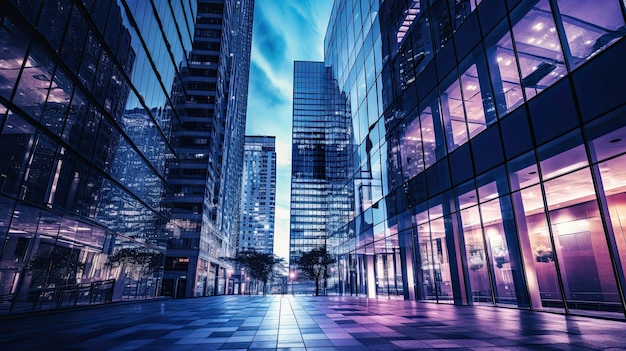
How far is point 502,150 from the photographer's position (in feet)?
45.6

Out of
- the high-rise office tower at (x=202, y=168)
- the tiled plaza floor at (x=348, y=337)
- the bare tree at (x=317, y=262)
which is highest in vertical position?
the high-rise office tower at (x=202, y=168)

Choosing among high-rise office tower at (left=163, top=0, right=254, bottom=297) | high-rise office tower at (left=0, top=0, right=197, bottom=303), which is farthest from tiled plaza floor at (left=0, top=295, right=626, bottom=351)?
high-rise office tower at (left=163, top=0, right=254, bottom=297)

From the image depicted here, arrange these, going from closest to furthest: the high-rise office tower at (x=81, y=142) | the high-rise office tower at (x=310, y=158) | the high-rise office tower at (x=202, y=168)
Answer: the high-rise office tower at (x=81, y=142), the high-rise office tower at (x=202, y=168), the high-rise office tower at (x=310, y=158)

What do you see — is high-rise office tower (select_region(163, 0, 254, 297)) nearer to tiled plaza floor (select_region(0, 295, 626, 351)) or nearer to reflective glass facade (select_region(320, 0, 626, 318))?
reflective glass facade (select_region(320, 0, 626, 318))

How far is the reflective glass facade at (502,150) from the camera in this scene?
10836mm

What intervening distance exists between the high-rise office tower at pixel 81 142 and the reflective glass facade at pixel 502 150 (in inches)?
794

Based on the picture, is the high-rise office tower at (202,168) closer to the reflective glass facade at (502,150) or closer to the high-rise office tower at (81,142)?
the high-rise office tower at (81,142)

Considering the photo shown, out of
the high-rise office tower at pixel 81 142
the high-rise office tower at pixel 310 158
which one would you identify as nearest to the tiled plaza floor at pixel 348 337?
the high-rise office tower at pixel 81 142

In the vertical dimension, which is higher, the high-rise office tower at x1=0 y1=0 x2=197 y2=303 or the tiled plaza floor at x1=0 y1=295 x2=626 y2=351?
the high-rise office tower at x1=0 y1=0 x2=197 y2=303

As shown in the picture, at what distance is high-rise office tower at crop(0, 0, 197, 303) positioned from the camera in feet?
39.4

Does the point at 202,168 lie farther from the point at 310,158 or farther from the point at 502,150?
the point at 310,158

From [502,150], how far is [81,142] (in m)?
22.3

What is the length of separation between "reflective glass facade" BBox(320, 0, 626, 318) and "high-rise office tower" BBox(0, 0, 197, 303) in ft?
66.2

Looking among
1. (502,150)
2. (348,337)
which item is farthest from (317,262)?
(348,337)
